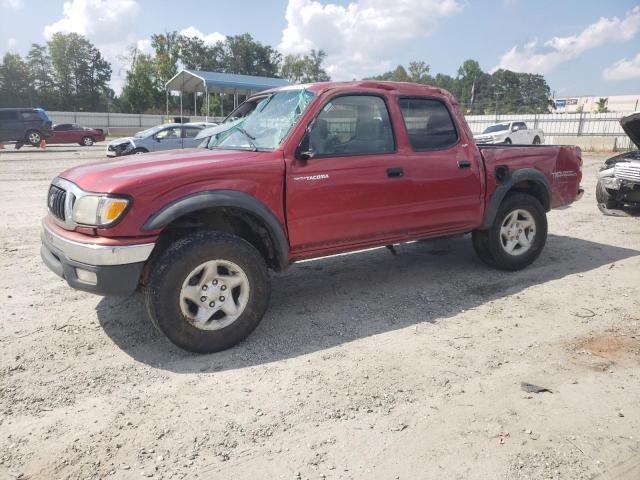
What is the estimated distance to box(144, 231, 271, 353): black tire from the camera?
3.36 meters

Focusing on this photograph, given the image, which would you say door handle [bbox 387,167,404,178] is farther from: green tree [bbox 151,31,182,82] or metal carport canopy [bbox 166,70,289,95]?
green tree [bbox 151,31,182,82]

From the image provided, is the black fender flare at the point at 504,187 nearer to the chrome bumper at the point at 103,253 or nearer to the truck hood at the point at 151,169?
the truck hood at the point at 151,169

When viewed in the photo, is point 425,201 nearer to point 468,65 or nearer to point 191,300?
point 191,300

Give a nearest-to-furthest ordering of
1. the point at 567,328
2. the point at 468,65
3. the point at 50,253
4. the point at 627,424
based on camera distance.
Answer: the point at 627,424
the point at 50,253
the point at 567,328
the point at 468,65

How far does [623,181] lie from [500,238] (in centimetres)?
472

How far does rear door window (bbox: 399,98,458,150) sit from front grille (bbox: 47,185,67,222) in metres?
2.92

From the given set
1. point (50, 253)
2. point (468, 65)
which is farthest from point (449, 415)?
point (468, 65)

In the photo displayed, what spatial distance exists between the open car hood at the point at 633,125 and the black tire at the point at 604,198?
0.95 meters

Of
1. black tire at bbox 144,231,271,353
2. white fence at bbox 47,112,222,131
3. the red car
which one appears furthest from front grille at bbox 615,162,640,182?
white fence at bbox 47,112,222,131

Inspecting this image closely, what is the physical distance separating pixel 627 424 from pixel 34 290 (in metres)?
4.92

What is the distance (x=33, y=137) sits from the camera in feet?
80.1

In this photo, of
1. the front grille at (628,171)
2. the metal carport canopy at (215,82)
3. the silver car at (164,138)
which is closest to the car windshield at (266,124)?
the front grille at (628,171)

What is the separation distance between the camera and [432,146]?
4746mm

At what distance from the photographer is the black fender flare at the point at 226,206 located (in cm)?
335
